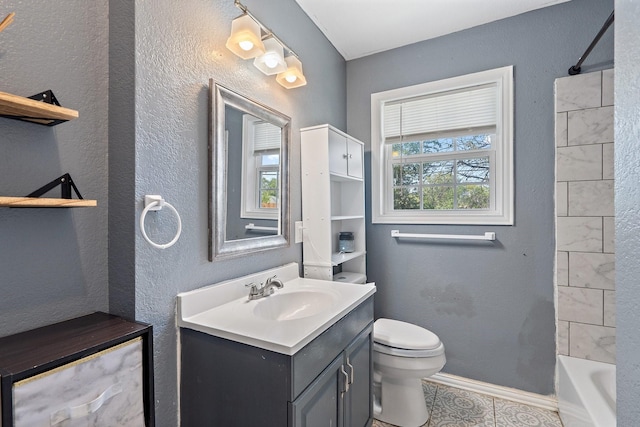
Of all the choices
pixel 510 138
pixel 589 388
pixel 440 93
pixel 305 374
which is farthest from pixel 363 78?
pixel 589 388

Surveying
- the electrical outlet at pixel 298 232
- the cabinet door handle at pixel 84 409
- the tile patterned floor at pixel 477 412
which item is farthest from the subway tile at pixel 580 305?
the cabinet door handle at pixel 84 409

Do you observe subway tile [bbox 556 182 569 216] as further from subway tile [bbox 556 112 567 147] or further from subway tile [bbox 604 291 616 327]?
subway tile [bbox 604 291 616 327]

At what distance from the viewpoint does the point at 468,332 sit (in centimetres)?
214

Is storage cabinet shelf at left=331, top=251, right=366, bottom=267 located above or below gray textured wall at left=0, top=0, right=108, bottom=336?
below

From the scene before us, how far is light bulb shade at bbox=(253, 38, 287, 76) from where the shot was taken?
149 centimetres

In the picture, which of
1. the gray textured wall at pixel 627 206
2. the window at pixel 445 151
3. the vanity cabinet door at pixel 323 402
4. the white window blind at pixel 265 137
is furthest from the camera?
the window at pixel 445 151

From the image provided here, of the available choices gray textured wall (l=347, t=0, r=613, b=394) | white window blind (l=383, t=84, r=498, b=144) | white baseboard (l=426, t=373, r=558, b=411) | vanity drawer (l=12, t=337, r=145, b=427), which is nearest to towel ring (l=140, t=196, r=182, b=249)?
vanity drawer (l=12, t=337, r=145, b=427)

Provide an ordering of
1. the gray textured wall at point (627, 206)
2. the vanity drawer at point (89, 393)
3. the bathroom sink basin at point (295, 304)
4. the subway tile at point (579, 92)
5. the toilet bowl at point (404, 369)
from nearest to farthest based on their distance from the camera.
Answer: the gray textured wall at point (627, 206) < the vanity drawer at point (89, 393) < the bathroom sink basin at point (295, 304) < the toilet bowl at point (404, 369) < the subway tile at point (579, 92)

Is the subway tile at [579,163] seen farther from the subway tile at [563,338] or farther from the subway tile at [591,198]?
the subway tile at [563,338]

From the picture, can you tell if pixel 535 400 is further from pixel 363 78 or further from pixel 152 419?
pixel 363 78

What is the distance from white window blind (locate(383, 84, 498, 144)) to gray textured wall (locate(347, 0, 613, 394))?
15 cm

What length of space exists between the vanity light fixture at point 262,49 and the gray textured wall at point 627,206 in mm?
1210

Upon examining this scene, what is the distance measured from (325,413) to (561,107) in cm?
215

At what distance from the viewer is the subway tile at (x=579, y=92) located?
5.85 ft
